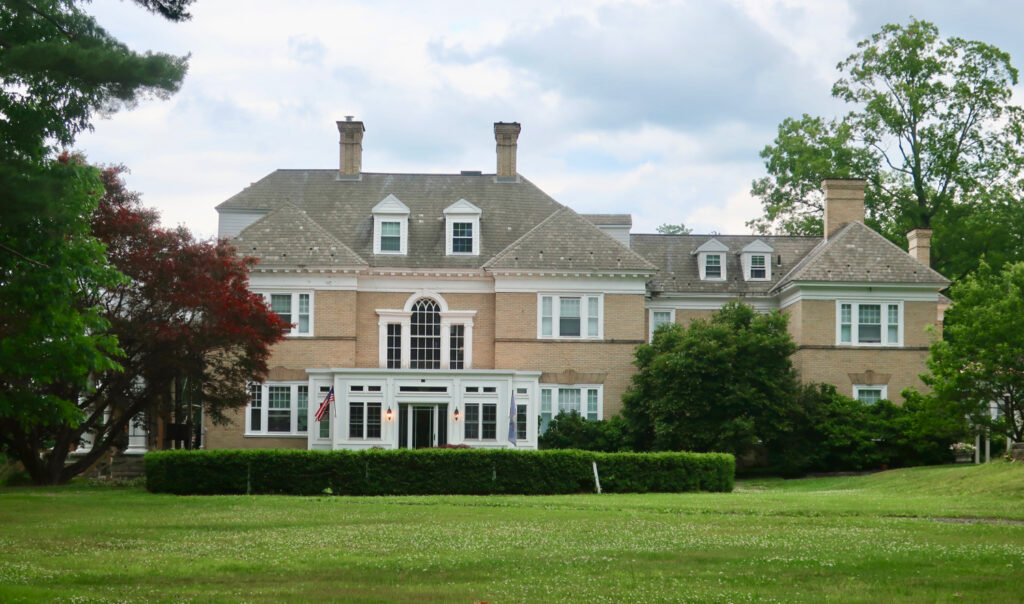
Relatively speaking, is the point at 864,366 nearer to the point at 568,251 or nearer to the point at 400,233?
the point at 568,251

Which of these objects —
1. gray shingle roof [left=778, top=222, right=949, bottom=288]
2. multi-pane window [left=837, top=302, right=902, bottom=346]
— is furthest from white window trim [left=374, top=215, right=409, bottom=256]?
multi-pane window [left=837, top=302, right=902, bottom=346]

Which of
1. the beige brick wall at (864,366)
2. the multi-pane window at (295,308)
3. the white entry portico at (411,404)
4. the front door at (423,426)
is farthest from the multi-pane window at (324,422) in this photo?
the beige brick wall at (864,366)

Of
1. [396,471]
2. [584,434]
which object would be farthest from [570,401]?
[396,471]

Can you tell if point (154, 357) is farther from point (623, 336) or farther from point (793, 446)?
point (793, 446)

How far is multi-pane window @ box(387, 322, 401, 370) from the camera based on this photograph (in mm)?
39688

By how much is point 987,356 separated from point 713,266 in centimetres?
1349

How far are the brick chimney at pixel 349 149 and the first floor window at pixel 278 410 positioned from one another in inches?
406

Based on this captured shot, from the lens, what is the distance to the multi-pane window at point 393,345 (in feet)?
130

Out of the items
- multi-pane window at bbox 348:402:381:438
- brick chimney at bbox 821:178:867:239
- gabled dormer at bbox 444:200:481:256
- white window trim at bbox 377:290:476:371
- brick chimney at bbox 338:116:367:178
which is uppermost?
brick chimney at bbox 338:116:367:178

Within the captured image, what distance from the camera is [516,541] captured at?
15.0 m

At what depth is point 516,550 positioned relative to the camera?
1385 centimetres

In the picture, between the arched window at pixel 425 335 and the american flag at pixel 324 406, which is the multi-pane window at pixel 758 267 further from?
the american flag at pixel 324 406

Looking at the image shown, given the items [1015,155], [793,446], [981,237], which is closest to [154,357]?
[793,446]

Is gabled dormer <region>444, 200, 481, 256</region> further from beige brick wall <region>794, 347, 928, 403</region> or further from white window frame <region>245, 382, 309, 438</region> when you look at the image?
beige brick wall <region>794, 347, 928, 403</region>
